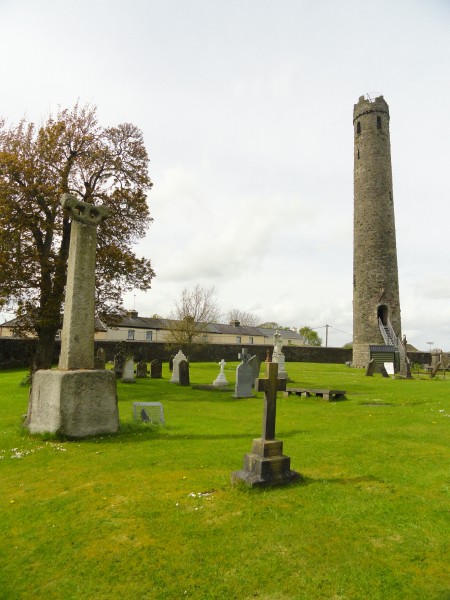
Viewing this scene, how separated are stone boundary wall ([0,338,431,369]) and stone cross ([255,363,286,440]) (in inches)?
992

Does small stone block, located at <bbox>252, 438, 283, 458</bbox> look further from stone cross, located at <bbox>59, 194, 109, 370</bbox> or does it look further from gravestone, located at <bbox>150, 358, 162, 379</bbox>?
gravestone, located at <bbox>150, 358, 162, 379</bbox>

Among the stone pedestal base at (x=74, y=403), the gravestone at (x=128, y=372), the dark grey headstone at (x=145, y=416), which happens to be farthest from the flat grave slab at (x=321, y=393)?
the gravestone at (x=128, y=372)

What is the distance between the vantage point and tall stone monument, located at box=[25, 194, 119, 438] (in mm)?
7582

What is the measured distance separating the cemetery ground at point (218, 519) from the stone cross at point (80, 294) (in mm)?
1593

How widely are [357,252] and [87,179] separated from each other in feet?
74.3

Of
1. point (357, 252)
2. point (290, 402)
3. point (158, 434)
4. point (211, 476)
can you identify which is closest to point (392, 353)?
point (357, 252)

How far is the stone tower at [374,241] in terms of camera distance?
31.7 metres

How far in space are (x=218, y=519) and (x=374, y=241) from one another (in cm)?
3073

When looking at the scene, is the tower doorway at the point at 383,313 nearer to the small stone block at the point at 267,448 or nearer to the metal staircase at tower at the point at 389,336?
the metal staircase at tower at the point at 389,336

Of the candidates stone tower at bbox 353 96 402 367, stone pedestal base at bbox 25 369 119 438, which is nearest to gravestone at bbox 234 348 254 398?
stone pedestal base at bbox 25 369 119 438

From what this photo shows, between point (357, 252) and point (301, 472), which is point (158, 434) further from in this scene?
point (357, 252)

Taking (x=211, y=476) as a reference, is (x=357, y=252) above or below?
above

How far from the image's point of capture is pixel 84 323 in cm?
827

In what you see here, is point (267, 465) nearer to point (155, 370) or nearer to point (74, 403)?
point (74, 403)
